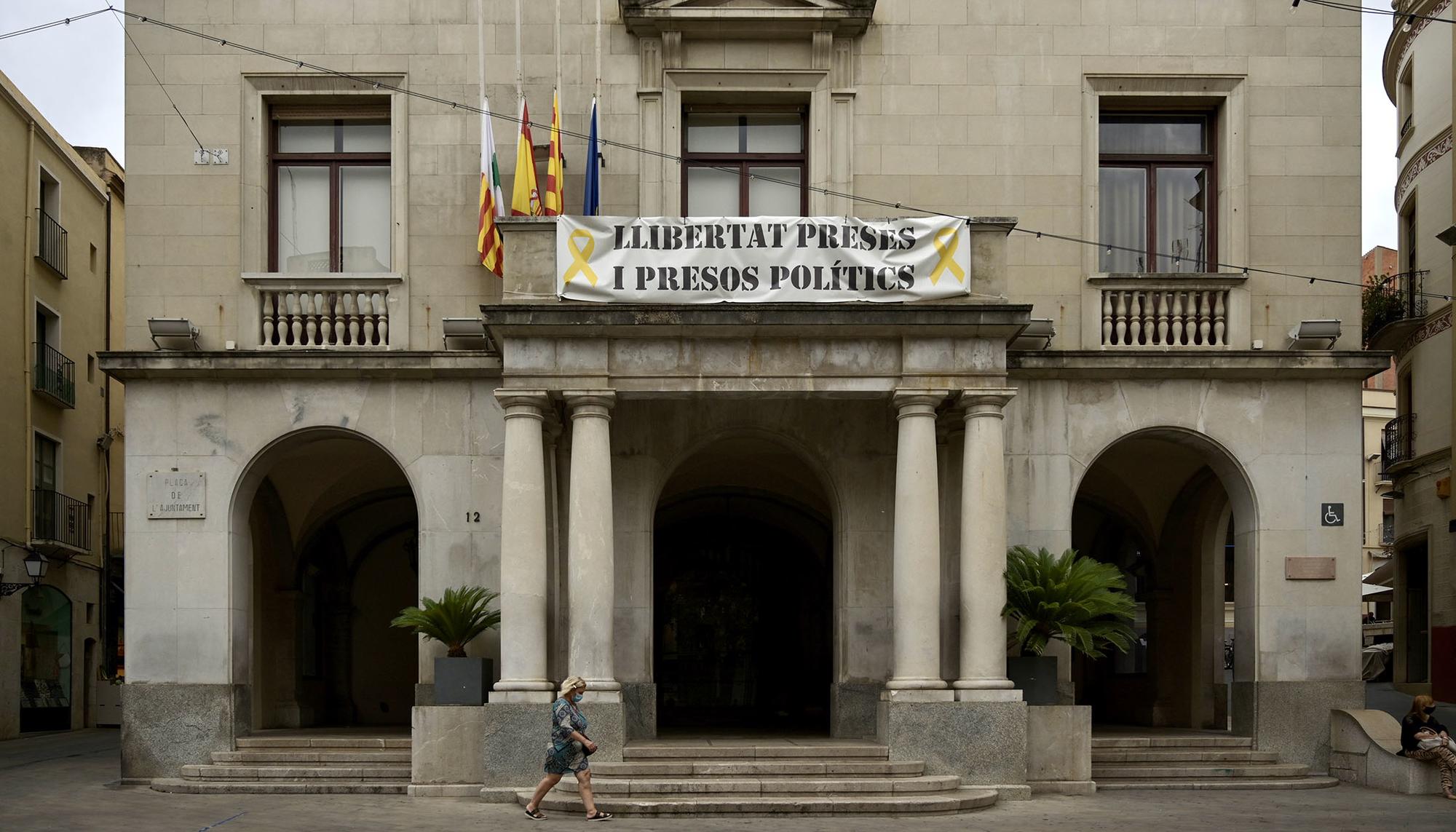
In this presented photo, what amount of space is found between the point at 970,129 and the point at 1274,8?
4324 mm

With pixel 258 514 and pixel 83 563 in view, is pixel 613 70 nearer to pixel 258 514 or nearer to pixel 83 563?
pixel 258 514

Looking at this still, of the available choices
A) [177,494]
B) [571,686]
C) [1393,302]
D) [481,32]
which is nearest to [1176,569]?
[1393,302]

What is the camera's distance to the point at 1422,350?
33.1 meters

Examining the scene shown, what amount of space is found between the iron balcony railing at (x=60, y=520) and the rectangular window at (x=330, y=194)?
600 inches

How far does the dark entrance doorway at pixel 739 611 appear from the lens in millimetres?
26859

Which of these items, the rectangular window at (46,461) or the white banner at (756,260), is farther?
the rectangular window at (46,461)

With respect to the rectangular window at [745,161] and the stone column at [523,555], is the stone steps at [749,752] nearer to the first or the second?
the stone column at [523,555]

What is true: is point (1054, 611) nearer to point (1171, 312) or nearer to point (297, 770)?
point (1171, 312)

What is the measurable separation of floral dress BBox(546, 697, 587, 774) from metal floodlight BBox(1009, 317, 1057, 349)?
24.2ft

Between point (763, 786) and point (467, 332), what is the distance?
684 cm

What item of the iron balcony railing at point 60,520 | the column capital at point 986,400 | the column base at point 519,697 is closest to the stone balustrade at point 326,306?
the column base at point 519,697

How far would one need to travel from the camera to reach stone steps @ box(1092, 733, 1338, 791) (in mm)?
19250

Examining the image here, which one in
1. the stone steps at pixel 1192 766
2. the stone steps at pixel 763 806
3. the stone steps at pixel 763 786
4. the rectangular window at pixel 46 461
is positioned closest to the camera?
the stone steps at pixel 763 806

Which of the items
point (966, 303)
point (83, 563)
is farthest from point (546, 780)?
point (83, 563)
